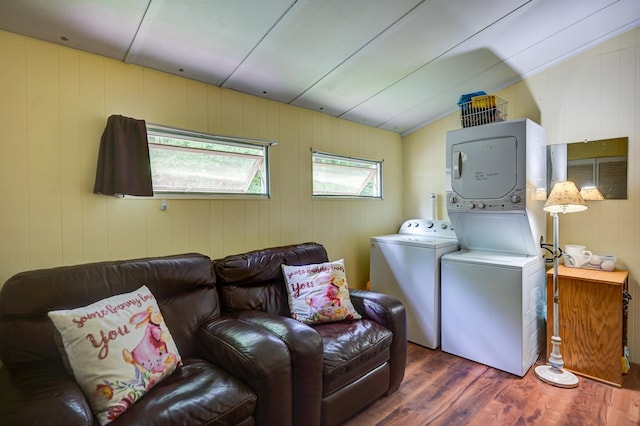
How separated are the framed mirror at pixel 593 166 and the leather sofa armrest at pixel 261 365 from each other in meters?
2.65

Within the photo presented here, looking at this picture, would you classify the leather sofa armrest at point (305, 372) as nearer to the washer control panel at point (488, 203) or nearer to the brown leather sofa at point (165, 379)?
Answer: the brown leather sofa at point (165, 379)

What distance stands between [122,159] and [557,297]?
307 centimetres

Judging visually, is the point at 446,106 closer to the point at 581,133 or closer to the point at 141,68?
the point at 581,133

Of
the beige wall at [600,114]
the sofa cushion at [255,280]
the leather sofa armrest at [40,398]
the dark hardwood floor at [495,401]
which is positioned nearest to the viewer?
the leather sofa armrest at [40,398]

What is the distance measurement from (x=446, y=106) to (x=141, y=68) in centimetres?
269

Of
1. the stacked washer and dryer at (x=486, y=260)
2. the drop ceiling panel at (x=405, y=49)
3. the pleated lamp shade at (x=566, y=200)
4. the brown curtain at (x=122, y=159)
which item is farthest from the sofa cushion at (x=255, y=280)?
the pleated lamp shade at (x=566, y=200)

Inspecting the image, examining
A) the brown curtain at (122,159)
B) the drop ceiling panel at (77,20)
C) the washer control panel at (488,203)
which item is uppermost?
the drop ceiling panel at (77,20)

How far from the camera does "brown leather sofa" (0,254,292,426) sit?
3.75 ft

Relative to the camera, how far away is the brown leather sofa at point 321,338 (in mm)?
1530

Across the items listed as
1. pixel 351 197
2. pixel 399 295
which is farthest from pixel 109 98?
pixel 399 295

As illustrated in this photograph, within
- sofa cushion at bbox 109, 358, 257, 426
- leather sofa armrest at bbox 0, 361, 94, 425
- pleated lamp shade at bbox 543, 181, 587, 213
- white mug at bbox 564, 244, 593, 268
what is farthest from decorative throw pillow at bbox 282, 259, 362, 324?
white mug at bbox 564, 244, 593, 268

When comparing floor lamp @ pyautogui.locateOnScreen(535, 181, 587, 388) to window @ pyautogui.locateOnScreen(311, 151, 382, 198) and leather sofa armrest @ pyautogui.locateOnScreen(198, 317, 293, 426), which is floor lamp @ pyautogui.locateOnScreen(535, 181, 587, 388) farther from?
leather sofa armrest @ pyautogui.locateOnScreen(198, 317, 293, 426)

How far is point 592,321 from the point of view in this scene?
2297mm

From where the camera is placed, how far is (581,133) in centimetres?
265
